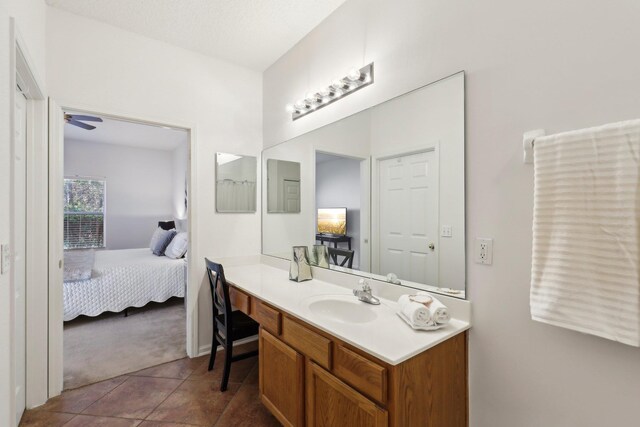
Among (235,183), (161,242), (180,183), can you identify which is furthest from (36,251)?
(180,183)

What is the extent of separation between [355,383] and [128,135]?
554 centimetres

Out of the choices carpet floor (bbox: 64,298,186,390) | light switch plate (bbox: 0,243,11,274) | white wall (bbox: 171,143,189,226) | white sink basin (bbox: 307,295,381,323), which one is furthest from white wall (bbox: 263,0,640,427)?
white wall (bbox: 171,143,189,226)

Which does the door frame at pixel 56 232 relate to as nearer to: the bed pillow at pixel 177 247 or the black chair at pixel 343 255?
the black chair at pixel 343 255

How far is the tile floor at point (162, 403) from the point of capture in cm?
175

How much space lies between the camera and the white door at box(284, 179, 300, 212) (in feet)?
7.97

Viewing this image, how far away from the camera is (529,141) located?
3.56ft

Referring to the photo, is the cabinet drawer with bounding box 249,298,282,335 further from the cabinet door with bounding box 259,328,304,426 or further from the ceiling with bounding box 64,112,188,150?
the ceiling with bounding box 64,112,188,150

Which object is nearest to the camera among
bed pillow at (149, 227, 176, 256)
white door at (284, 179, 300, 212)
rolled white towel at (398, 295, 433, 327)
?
rolled white towel at (398, 295, 433, 327)

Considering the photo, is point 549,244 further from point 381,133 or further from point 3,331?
point 3,331

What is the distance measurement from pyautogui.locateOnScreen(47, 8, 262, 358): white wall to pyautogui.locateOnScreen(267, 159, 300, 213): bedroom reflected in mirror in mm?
259

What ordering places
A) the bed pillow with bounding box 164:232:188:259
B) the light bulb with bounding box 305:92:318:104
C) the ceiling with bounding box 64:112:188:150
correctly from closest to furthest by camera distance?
the light bulb with bounding box 305:92:318:104
the bed pillow with bounding box 164:232:188:259
the ceiling with bounding box 64:112:188:150

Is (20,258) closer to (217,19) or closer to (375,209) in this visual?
(217,19)

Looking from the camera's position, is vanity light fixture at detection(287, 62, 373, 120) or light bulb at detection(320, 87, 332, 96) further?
light bulb at detection(320, 87, 332, 96)

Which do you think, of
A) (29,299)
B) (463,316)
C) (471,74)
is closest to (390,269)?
(463,316)
